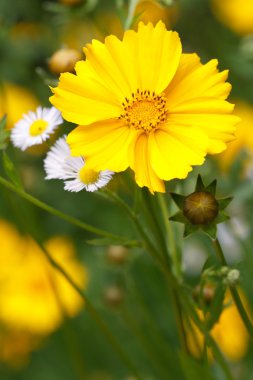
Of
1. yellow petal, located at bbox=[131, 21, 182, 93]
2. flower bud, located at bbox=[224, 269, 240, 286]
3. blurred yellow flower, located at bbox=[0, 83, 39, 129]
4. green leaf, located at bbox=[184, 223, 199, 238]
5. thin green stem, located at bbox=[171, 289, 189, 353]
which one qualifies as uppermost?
blurred yellow flower, located at bbox=[0, 83, 39, 129]

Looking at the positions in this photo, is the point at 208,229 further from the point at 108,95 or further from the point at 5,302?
the point at 5,302

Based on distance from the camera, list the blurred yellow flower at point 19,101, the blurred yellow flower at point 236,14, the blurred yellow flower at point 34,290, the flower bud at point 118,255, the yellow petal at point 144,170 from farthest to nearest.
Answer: the blurred yellow flower at point 236,14 → the blurred yellow flower at point 19,101 → the blurred yellow flower at point 34,290 → the flower bud at point 118,255 → the yellow petal at point 144,170

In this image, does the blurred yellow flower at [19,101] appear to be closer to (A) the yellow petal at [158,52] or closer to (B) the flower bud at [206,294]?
(B) the flower bud at [206,294]

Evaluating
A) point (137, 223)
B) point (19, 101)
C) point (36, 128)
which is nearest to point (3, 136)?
point (36, 128)

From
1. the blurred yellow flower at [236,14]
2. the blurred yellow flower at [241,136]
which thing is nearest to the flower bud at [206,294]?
the blurred yellow flower at [241,136]

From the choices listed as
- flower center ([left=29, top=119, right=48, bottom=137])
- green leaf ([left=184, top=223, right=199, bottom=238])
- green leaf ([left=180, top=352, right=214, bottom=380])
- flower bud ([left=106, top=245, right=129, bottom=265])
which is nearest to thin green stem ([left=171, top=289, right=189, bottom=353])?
green leaf ([left=180, top=352, right=214, bottom=380])

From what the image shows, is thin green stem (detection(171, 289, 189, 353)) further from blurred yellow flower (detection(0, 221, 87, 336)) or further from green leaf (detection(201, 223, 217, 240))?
blurred yellow flower (detection(0, 221, 87, 336))
